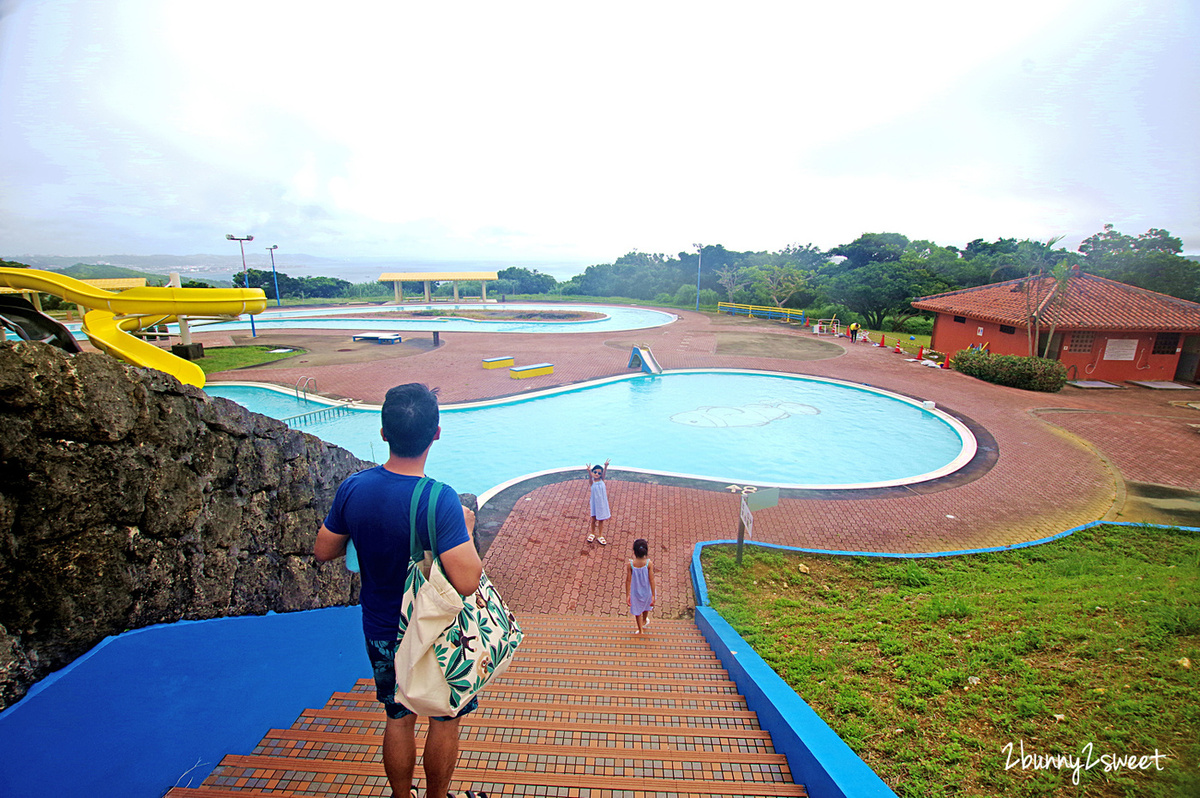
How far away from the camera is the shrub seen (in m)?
17.0

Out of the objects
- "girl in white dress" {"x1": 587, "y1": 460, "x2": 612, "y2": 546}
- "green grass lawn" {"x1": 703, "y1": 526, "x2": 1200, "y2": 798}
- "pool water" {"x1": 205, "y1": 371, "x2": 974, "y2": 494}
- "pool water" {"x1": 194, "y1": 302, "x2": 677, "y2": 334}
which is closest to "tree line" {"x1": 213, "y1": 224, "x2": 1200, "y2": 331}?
"pool water" {"x1": 194, "y1": 302, "x2": 677, "y2": 334}

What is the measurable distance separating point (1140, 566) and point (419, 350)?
24056 millimetres

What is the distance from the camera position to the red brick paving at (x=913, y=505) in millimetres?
7363

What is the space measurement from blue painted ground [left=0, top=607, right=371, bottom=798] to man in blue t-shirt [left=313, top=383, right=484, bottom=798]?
1.07 meters

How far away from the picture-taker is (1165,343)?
18312 mm

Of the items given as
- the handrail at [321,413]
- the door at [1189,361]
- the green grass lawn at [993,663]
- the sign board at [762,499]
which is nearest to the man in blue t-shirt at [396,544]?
the green grass lawn at [993,663]

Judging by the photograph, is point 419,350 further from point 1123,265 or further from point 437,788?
point 1123,265

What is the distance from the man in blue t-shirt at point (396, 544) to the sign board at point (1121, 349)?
24191 millimetres

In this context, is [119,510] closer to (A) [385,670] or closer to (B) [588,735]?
(A) [385,670]

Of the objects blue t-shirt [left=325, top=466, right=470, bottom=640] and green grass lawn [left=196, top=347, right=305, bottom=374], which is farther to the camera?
green grass lawn [left=196, top=347, right=305, bottom=374]

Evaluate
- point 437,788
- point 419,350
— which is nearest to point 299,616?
point 437,788

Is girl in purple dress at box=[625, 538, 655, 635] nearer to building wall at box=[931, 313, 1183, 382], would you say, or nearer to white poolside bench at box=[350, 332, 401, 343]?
building wall at box=[931, 313, 1183, 382]

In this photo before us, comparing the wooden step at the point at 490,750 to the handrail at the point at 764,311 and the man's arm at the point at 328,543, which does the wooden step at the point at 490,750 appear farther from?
the handrail at the point at 764,311

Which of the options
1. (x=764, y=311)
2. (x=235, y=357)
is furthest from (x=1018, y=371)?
(x=235, y=357)
